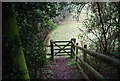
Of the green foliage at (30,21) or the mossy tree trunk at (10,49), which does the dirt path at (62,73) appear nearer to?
the green foliage at (30,21)

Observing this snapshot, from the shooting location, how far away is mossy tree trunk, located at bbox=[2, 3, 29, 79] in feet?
5.07

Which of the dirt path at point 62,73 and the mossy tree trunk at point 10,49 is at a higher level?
the mossy tree trunk at point 10,49

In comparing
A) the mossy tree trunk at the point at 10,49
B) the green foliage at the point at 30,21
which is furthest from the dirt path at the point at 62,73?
the mossy tree trunk at the point at 10,49

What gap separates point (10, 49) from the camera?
1.59 m

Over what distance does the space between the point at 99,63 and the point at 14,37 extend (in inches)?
89.6

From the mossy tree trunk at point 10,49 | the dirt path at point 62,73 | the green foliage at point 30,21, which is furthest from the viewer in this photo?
the dirt path at point 62,73

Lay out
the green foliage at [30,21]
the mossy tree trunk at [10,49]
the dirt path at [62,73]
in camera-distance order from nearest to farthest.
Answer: the mossy tree trunk at [10,49] < the green foliage at [30,21] < the dirt path at [62,73]

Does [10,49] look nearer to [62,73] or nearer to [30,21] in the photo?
[30,21]

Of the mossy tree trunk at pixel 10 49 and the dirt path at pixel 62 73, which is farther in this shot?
the dirt path at pixel 62 73

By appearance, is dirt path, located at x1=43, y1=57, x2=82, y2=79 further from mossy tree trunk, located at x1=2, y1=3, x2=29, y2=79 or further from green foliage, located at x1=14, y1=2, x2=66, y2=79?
mossy tree trunk, located at x1=2, y1=3, x2=29, y2=79

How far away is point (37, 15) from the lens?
8.64 feet

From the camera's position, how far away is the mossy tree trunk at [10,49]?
60.8 inches

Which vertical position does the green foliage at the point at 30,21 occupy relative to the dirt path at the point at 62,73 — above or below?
above

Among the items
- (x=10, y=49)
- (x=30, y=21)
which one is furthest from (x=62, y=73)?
(x=10, y=49)
